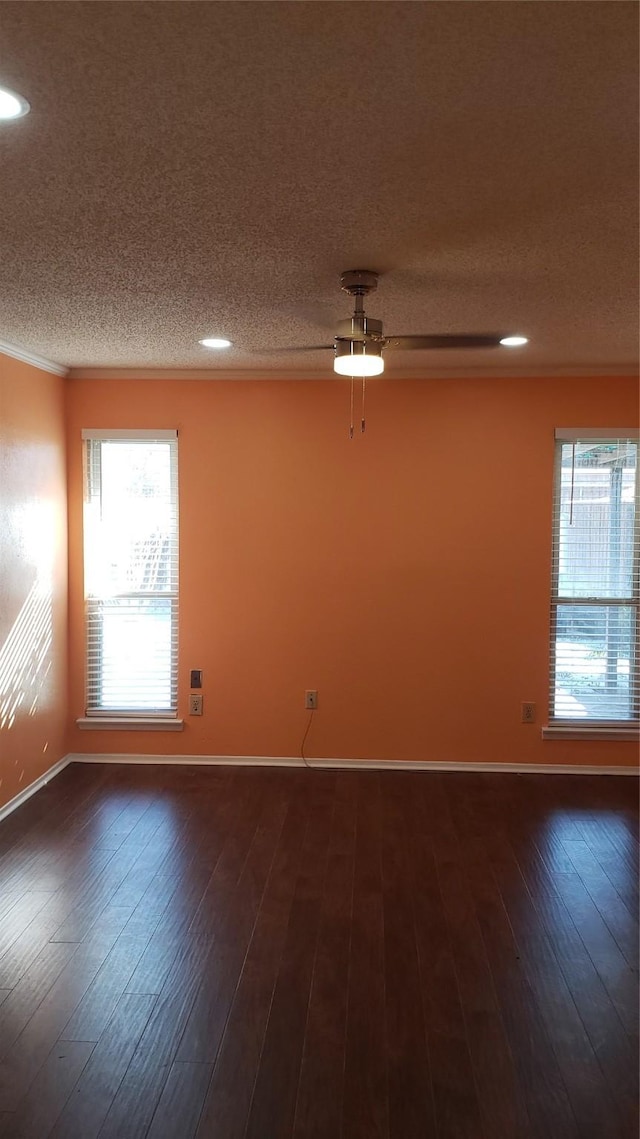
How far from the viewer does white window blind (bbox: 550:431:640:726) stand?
192 inches

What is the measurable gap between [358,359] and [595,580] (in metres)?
2.60

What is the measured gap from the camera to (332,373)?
194 inches

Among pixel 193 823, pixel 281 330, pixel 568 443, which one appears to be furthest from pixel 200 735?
pixel 568 443

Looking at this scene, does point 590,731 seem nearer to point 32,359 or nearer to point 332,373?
point 332,373

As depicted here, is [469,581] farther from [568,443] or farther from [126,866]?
[126,866]

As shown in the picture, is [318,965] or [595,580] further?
[595,580]

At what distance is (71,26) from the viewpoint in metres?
1.42

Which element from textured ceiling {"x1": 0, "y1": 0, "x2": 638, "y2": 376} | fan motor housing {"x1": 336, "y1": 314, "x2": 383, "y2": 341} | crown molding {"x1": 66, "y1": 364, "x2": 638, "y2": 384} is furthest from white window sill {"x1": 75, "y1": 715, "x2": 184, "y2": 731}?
fan motor housing {"x1": 336, "y1": 314, "x2": 383, "y2": 341}

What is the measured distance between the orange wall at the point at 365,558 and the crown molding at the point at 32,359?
22cm

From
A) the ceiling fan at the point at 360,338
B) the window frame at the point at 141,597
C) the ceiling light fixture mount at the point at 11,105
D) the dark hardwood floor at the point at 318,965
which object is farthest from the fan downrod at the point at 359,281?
the dark hardwood floor at the point at 318,965

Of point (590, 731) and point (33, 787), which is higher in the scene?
point (590, 731)

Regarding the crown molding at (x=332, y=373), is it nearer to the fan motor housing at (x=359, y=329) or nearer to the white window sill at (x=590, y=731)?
the fan motor housing at (x=359, y=329)

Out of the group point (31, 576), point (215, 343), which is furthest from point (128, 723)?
point (215, 343)

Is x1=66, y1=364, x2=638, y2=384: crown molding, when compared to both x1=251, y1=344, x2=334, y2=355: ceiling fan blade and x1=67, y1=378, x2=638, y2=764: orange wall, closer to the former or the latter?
x1=67, y1=378, x2=638, y2=764: orange wall
